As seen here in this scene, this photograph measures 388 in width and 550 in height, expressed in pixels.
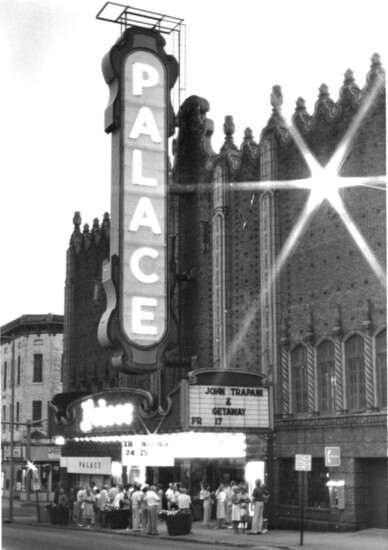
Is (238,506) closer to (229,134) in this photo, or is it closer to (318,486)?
(318,486)

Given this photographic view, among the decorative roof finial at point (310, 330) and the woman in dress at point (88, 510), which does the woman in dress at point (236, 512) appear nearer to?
the decorative roof finial at point (310, 330)

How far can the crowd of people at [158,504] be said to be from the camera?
3269 cm

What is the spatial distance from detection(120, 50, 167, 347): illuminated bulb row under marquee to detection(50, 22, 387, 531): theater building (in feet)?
0.77

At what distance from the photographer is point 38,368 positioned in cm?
8212

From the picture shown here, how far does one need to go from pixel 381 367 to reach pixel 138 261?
10.0 m

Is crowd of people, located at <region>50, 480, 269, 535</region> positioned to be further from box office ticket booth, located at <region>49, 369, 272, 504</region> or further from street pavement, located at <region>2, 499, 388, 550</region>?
box office ticket booth, located at <region>49, 369, 272, 504</region>

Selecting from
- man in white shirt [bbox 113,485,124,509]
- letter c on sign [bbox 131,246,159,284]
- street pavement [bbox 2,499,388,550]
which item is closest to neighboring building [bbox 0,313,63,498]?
man in white shirt [bbox 113,485,124,509]

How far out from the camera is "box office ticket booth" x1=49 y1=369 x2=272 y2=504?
1341 inches

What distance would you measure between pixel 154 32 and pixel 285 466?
57.9 feet

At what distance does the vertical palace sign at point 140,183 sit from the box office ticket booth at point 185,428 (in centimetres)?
940

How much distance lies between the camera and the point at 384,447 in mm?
29250

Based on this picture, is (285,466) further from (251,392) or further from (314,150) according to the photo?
(314,150)

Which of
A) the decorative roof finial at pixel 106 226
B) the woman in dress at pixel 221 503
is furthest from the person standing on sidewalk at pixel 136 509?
the decorative roof finial at pixel 106 226

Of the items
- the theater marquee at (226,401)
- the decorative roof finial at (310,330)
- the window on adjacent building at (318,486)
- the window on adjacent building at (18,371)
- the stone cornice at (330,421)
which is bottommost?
the window on adjacent building at (318,486)
